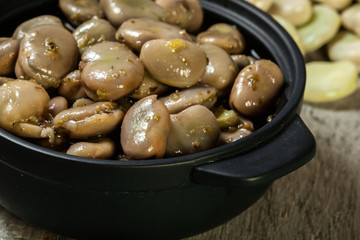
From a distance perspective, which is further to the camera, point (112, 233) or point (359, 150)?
point (359, 150)

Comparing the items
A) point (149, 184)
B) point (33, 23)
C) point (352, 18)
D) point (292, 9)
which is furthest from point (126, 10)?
point (352, 18)

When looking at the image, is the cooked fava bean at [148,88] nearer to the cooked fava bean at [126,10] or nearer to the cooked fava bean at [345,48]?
the cooked fava bean at [126,10]

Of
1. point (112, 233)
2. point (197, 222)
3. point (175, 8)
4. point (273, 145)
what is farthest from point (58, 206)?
point (175, 8)

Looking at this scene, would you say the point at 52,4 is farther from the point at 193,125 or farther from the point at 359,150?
the point at 359,150

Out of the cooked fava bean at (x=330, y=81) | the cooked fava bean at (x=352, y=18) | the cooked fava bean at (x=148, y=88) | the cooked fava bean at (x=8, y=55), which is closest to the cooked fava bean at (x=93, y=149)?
the cooked fava bean at (x=148, y=88)

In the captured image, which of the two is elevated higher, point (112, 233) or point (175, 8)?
point (175, 8)

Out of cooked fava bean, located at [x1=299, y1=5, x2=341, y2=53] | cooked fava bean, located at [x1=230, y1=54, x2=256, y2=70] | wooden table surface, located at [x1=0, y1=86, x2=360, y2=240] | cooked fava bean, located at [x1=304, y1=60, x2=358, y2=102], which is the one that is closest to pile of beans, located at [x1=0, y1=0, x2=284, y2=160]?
cooked fava bean, located at [x1=230, y1=54, x2=256, y2=70]
